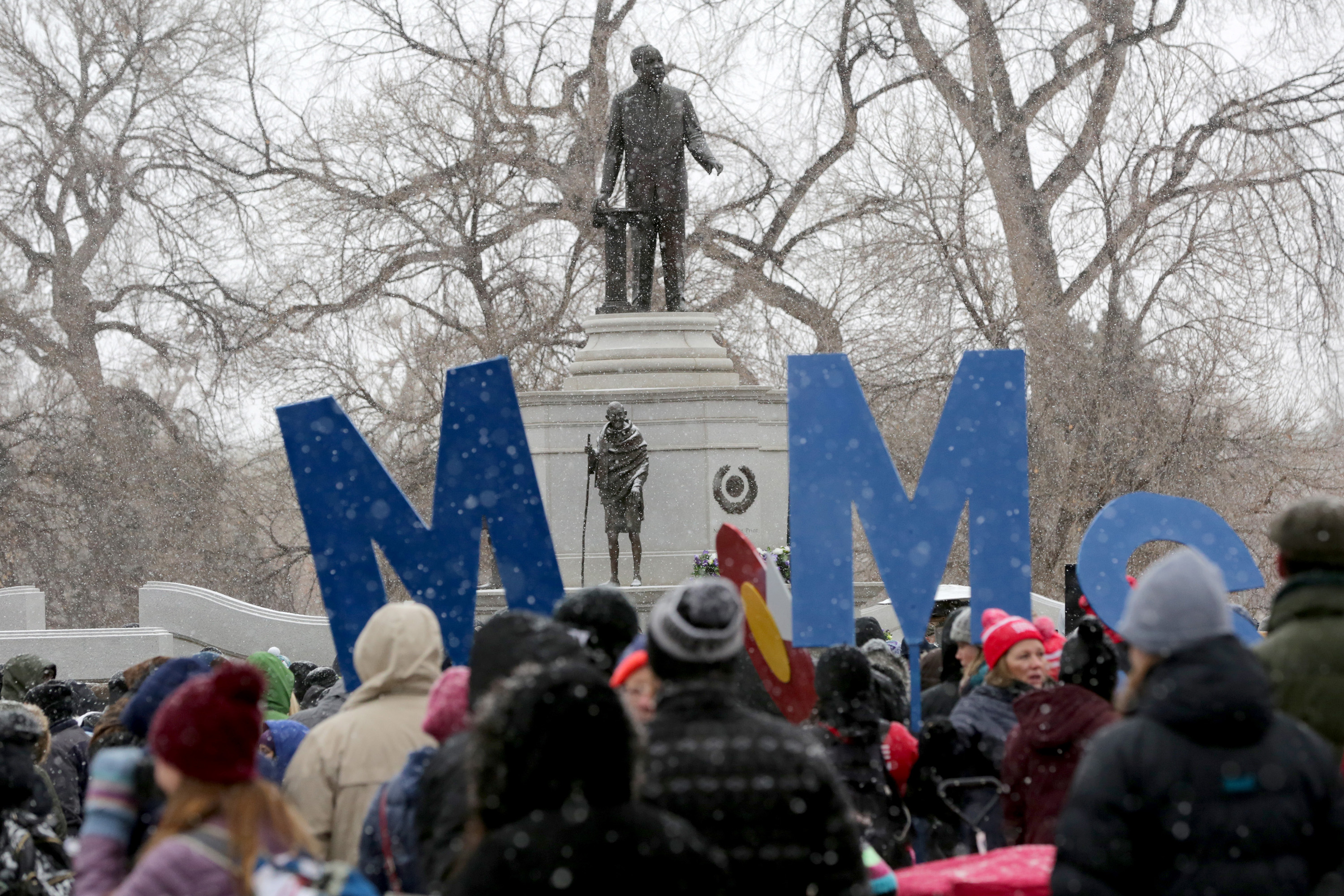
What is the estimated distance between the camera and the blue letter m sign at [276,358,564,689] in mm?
5906

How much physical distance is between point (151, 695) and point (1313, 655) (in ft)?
9.12

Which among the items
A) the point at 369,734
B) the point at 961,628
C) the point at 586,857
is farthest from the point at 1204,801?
the point at 961,628

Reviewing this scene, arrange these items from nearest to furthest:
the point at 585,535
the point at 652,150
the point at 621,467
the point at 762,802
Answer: the point at 762,802
the point at 621,467
the point at 585,535
the point at 652,150

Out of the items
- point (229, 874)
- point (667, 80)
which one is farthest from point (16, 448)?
point (229, 874)

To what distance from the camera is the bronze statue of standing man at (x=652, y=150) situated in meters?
15.2

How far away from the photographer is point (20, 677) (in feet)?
23.0

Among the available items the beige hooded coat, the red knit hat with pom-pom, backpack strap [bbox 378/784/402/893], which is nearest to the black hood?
backpack strap [bbox 378/784/402/893]

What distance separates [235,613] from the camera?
1591cm

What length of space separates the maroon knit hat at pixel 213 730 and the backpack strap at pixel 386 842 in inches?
27.4

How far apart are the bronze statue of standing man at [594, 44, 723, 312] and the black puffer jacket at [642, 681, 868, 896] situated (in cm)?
1236

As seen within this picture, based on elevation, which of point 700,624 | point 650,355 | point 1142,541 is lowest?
point 700,624

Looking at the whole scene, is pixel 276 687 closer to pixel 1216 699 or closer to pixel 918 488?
pixel 918 488

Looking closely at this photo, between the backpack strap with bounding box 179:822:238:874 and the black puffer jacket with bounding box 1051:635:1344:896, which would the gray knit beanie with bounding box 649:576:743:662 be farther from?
the backpack strap with bounding box 179:822:238:874

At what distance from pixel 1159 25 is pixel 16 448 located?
19335 millimetres
